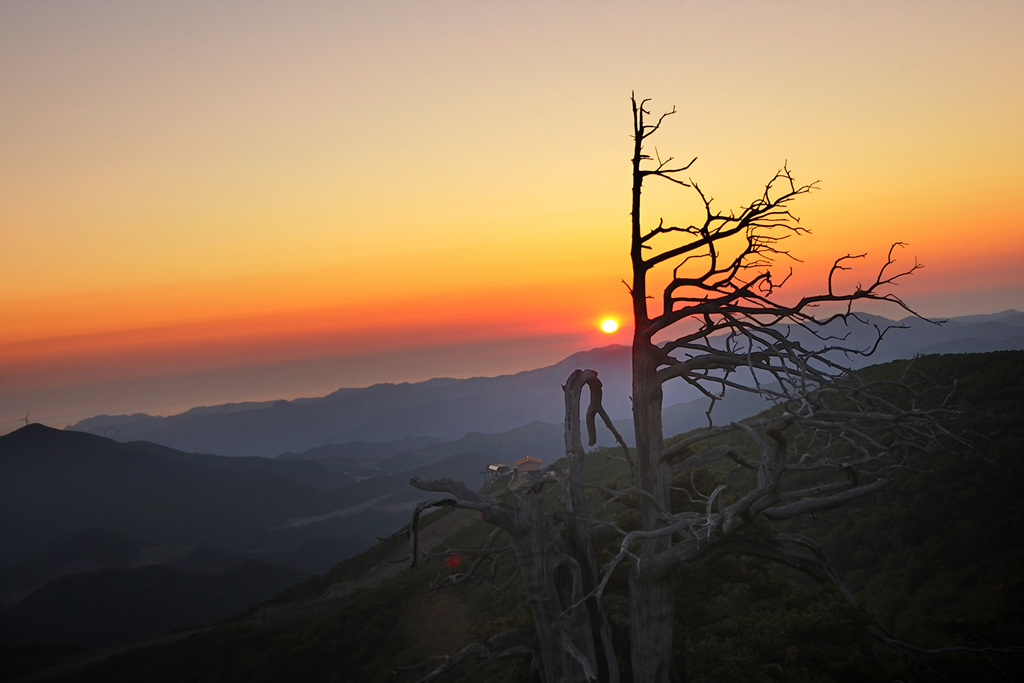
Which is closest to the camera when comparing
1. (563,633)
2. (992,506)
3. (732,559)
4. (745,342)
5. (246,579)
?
(563,633)

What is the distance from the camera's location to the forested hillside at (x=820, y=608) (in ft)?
42.2

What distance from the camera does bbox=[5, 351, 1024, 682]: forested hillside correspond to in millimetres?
12875

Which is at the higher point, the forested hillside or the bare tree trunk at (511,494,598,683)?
the bare tree trunk at (511,494,598,683)

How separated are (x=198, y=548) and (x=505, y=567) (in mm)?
131955

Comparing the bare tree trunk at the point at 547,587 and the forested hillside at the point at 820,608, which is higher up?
the bare tree trunk at the point at 547,587

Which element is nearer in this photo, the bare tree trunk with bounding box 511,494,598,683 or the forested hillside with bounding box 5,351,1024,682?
the bare tree trunk with bounding box 511,494,598,683

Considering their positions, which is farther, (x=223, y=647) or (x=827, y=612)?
(x=223, y=647)

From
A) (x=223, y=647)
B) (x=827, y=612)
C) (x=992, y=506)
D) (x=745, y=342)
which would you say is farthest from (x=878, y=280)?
(x=223, y=647)

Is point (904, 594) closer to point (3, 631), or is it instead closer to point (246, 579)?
point (246, 579)

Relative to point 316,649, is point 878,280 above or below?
above

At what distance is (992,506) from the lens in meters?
22.4

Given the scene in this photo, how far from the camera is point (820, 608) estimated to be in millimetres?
13125

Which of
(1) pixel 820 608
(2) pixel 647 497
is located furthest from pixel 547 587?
(1) pixel 820 608

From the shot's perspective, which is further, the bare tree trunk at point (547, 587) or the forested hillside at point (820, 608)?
the forested hillside at point (820, 608)
